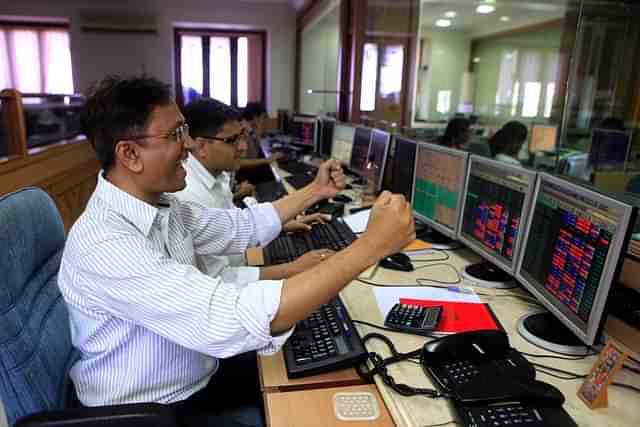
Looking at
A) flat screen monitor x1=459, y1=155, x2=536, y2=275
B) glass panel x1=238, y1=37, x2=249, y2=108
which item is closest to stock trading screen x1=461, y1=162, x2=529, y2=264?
flat screen monitor x1=459, y1=155, x2=536, y2=275

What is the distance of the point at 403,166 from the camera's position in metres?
2.11

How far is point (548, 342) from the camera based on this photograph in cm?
107

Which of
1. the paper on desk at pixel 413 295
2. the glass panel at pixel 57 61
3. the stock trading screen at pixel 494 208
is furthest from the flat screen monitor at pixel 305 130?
the glass panel at pixel 57 61

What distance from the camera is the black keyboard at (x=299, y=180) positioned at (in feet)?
10.2

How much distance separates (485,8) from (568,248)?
6.15m

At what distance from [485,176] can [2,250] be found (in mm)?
1297

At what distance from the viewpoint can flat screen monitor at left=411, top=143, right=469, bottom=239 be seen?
162 centimetres

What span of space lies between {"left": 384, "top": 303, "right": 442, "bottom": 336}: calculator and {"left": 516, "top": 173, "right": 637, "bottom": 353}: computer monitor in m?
0.22

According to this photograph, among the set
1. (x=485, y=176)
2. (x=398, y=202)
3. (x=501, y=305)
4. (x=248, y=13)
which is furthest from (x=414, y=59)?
(x=248, y=13)

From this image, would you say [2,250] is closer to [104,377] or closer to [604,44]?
[104,377]

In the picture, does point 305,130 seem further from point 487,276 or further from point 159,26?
point 159,26

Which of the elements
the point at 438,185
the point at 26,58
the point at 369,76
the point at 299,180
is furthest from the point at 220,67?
the point at 438,185

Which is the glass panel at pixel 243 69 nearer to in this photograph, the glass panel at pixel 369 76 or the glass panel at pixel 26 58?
the glass panel at pixel 26 58

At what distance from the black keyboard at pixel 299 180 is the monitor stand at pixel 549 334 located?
2049 millimetres
